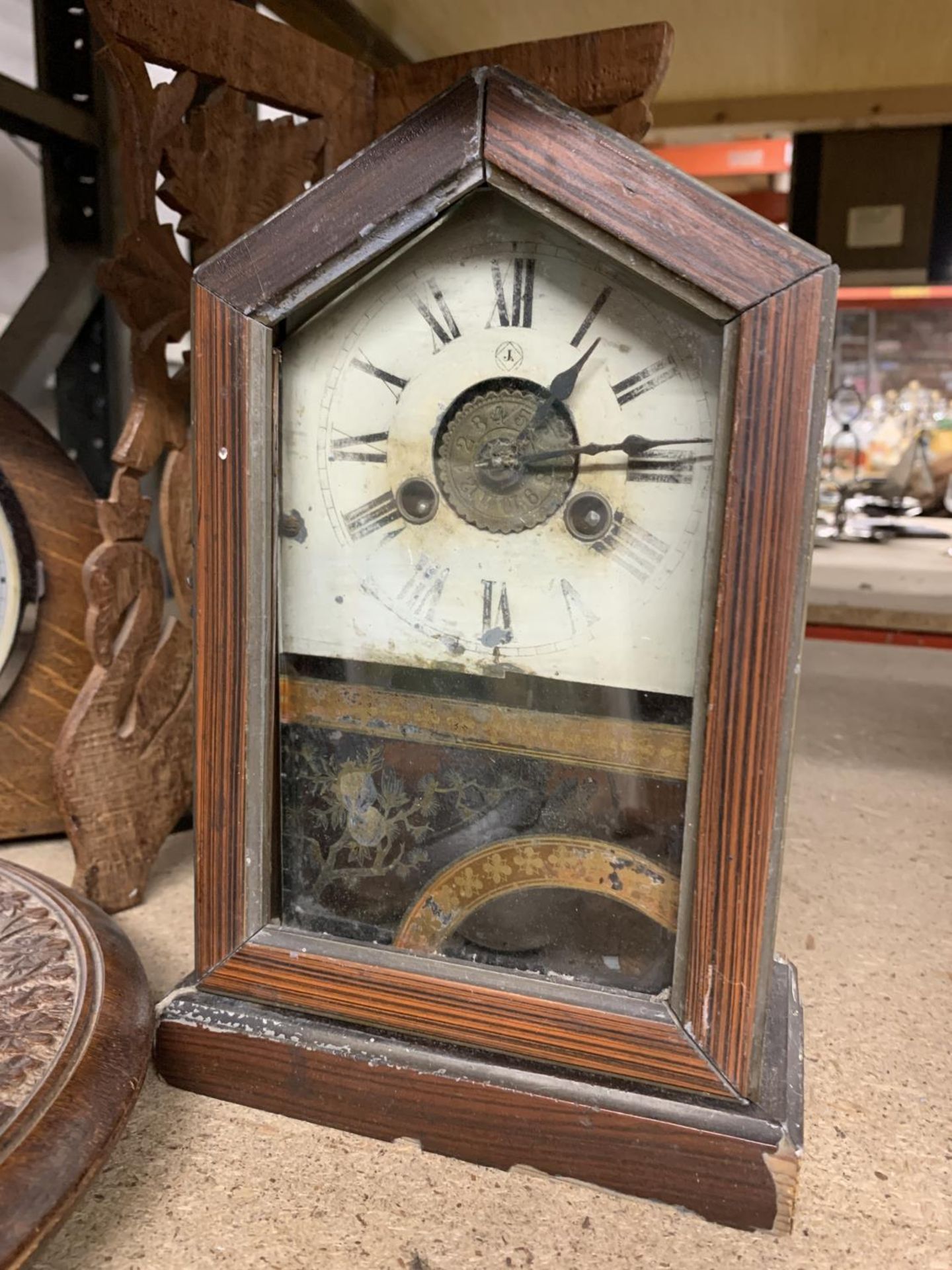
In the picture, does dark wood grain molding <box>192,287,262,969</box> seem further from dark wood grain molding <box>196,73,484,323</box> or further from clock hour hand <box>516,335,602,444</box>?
clock hour hand <box>516,335,602,444</box>

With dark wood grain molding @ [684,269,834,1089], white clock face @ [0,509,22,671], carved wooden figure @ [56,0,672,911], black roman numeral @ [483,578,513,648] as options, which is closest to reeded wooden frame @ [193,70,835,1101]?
dark wood grain molding @ [684,269,834,1089]

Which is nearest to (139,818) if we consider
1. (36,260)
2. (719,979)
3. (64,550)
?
(64,550)

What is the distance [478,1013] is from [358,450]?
1.05 ft

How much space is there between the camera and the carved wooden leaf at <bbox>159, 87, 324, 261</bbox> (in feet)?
2.39

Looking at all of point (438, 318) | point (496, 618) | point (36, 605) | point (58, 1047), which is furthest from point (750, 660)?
point (36, 605)

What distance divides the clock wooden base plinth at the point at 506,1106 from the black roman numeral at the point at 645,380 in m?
0.36

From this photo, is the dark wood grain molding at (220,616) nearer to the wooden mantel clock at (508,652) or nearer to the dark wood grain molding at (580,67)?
the wooden mantel clock at (508,652)

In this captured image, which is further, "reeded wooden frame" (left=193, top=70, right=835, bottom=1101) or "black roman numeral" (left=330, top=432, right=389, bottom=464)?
"black roman numeral" (left=330, top=432, right=389, bottom=464)

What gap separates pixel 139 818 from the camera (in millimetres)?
805

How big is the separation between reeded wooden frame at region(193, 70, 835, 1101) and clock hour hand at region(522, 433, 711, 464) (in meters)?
0.04

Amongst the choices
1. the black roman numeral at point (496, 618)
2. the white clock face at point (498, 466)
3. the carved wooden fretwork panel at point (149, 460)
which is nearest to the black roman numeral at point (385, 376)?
the white clock face at point (498, 466)

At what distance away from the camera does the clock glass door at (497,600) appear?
0.50 m

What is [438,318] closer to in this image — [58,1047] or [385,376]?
[385,376]

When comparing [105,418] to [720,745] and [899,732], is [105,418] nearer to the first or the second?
[720,745]
